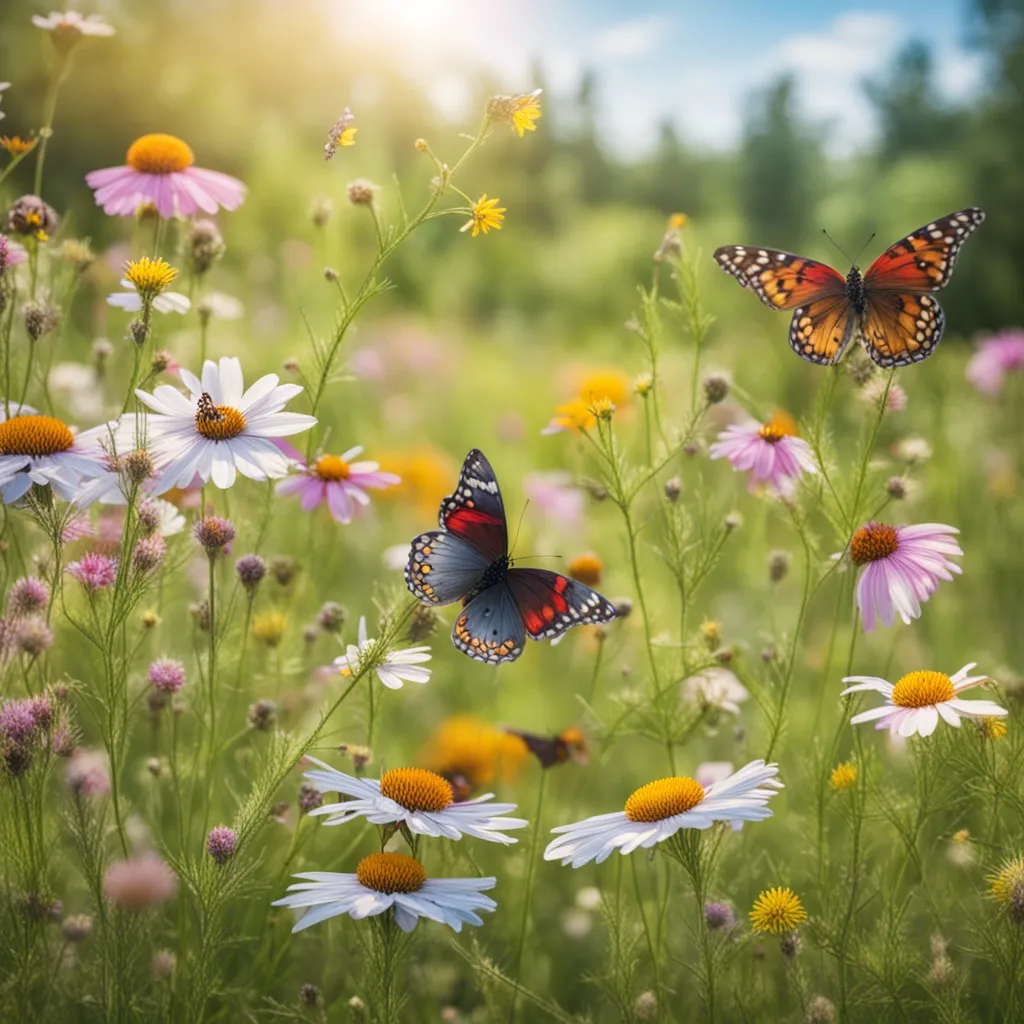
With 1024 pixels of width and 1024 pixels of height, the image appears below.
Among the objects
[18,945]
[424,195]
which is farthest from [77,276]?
[424,195]

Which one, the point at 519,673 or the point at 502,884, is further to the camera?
the point at 519,673

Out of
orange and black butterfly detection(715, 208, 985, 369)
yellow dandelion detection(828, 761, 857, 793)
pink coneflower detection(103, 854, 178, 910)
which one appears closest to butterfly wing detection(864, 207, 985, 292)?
orange and black butterfly detection(715, 208, 985, 369)

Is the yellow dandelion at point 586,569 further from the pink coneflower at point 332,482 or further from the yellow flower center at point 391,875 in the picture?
the yellow flower center at point 391,875

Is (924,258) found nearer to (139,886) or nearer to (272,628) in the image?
(272,628)

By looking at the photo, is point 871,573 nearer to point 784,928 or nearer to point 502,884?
point 784,928

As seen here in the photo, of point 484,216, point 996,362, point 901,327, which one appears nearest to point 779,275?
point 901,327

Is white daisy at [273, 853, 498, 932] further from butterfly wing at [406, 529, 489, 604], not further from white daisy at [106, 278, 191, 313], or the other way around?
white daisy at [106, 278, 191, 313]
